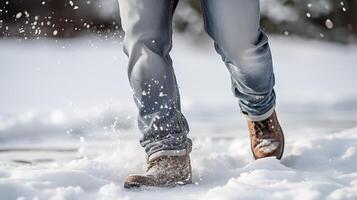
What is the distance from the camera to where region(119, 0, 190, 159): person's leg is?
3033mm

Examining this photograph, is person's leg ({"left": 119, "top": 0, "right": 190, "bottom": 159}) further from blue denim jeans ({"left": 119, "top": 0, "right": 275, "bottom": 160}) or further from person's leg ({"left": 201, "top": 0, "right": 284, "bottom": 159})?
person's leg ({"left": 201, "top": 0, "right": 284, "bottom": 159})

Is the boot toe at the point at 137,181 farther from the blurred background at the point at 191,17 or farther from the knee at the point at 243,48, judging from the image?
the blurred background at the point at 191,17

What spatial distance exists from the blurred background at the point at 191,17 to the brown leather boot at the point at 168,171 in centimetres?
1181

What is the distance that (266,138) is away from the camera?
11.2 feet

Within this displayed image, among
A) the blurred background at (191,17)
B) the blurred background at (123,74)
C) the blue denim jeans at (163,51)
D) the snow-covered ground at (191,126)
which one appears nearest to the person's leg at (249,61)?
the blue denim jeans at (163,51)

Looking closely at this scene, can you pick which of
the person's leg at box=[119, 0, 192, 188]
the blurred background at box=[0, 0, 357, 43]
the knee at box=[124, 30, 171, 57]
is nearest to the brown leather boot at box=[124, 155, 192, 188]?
the person's leg at box=[119, 0, 192, 188]

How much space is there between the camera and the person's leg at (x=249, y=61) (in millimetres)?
3098

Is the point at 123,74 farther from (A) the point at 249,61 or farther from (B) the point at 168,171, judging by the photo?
(B) the point at 168,171

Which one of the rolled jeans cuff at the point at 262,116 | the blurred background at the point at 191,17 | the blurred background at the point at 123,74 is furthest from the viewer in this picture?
the blurred background at the point at 191,17

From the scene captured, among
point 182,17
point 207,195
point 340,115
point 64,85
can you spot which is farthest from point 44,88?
point 207,195

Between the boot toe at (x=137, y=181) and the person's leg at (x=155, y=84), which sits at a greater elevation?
the person's leg at (x=155, y=84)

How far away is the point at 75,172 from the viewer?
Answer: 293 centimetres

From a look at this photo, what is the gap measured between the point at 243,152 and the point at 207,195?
4.22ft

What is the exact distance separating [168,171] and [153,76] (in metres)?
0.31
